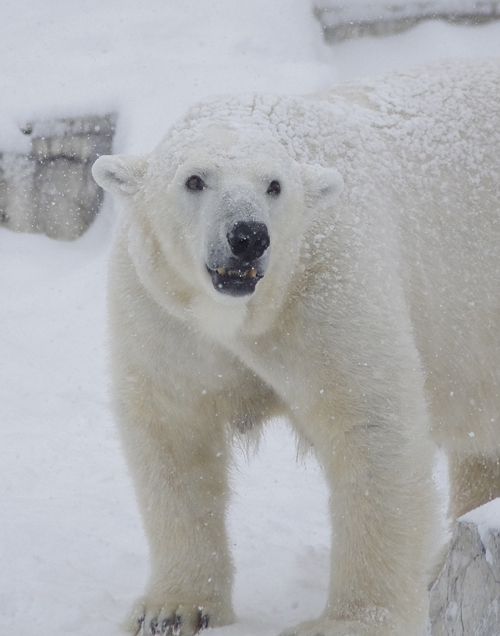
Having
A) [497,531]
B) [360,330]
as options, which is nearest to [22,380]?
[360,330]

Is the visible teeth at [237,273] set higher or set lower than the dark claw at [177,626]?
higher

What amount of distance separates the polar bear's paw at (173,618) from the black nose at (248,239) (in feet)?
4.43

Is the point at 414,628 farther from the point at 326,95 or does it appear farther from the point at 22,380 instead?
the point at 22,380

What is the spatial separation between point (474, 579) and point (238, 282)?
112cm

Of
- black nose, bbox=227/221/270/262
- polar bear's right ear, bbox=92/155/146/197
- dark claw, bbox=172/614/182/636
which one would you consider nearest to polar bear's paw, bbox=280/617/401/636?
dark claw, bbox=172/614/182/636

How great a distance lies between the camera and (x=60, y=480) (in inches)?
197

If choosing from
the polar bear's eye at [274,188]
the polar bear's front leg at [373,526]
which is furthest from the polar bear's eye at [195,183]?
the polar bear's front leg at [373,526]

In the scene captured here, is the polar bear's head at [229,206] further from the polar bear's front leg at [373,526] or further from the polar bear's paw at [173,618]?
the polar bear's paw at [173,618]

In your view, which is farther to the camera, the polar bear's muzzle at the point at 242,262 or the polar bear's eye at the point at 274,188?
the polar bear's eye at the point at 274,188

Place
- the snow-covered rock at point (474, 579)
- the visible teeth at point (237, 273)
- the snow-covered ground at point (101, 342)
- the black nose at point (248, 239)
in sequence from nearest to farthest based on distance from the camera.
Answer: the snow-covered rock at point (474, 579) → the black nose at point (248, 239) → the visible teeth at point (237, 273) → the snow-covered ground at point (101, 342)

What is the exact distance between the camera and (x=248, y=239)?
8.53ft

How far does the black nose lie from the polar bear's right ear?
1.98 ft

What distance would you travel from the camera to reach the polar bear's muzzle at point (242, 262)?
2600 mm

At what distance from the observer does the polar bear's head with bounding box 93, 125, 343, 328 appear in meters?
2.67
